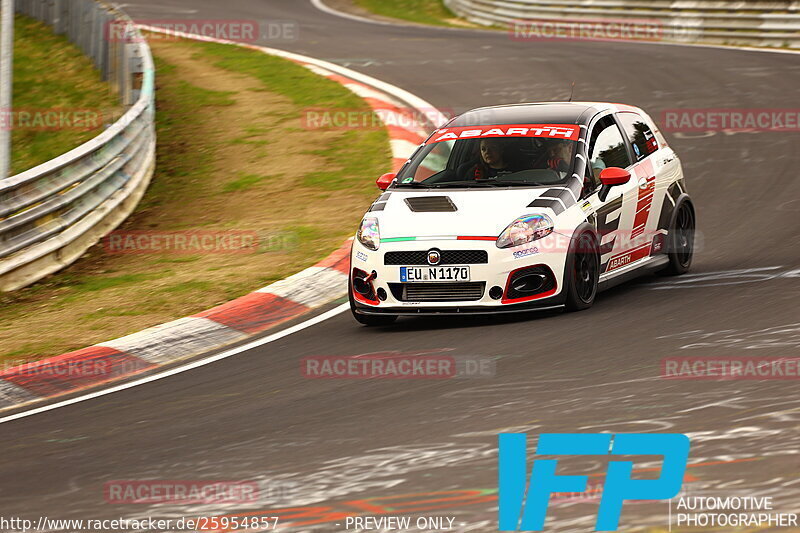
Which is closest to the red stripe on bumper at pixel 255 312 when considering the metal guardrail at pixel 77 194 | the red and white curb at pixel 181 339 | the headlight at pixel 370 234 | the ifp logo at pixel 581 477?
the red and white curb at pixel 181 339

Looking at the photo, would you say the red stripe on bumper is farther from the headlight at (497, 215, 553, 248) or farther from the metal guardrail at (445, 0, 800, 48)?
the metal guardrail at (445, 0, 800, 48)

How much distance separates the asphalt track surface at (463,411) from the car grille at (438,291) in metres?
0.24

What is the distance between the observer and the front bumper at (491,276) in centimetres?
884

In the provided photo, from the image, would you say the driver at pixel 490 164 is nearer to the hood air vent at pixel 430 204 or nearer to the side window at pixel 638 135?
the hood air vent at pixel 430 204

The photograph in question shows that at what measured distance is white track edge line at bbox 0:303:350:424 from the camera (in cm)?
797

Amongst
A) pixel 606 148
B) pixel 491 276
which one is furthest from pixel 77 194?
pixel 491 276

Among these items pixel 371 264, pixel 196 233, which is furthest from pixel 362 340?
pixel 196 233

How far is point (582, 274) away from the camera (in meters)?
9.19

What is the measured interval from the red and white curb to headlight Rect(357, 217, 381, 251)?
105 cm

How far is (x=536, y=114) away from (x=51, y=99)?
479 inches

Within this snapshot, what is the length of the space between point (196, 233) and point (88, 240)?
112 cm

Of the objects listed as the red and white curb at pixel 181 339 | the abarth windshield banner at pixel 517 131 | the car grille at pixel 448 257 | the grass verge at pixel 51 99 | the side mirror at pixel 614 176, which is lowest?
the grass verge at pixel 51 99

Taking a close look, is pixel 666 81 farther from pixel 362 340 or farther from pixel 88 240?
pixel 362 340

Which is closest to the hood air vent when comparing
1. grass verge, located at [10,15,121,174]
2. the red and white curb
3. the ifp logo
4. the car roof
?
the car roof
